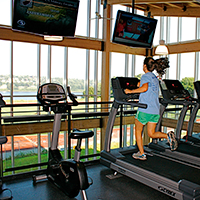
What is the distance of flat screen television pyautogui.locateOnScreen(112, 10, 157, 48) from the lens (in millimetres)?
5042

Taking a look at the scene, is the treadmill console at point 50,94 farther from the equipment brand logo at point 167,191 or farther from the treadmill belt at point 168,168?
the equipment brand logo at point 167,191

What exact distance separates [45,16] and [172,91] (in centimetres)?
264

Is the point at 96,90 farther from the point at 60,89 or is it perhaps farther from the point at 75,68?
the point at 60,89

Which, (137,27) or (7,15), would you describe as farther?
(7,15)

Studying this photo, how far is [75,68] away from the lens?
9195 mm

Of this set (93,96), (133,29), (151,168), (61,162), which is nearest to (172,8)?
(133,29)

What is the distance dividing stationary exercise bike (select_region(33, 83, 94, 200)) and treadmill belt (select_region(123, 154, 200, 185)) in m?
0.85

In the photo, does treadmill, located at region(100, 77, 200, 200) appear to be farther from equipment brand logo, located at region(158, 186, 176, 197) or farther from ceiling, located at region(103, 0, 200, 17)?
ceiling, located at region(103, 0, 200, 17)

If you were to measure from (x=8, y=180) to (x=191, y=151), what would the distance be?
9.36 feet

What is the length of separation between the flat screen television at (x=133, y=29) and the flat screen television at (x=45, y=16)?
109 centimetres

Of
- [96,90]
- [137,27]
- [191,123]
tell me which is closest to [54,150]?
[191,123]

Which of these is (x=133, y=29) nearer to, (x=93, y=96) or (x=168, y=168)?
(x=168, y=168)

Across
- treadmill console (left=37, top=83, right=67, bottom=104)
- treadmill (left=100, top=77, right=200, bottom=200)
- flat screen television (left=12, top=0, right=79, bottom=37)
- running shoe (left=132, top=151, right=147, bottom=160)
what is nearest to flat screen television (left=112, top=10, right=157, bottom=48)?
flat screen television (left=12, top=0, right=79, bottom=37)

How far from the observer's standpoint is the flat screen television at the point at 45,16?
12.7ft
